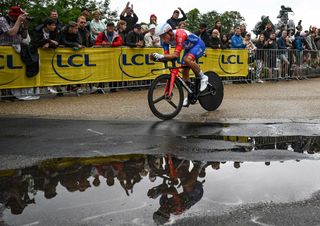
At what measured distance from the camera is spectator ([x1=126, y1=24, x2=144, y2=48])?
1473 cm

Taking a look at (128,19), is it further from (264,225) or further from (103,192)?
(264,225)

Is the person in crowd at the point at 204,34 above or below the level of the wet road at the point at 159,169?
above

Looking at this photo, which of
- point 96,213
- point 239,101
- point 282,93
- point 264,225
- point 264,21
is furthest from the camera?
point 264,21

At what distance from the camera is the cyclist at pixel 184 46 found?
8672 mm

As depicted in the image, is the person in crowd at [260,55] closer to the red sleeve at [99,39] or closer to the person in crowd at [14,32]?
the red sleeve at [99,39]

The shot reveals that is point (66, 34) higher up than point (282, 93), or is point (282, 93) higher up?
point (66, 34)

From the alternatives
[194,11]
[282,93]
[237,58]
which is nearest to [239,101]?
[282,93]

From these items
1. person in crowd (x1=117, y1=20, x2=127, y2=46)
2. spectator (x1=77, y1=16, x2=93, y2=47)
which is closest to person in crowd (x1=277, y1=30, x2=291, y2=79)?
person in crowd (x1=117, y1=20, x2=127, y2=46)

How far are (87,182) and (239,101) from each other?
317 inches

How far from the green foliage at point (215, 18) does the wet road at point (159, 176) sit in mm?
73703

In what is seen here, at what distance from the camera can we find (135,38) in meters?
14.9

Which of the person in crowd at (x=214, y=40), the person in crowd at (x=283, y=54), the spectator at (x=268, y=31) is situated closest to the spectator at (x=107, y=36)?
the person in crowd at (x=214, y=40)

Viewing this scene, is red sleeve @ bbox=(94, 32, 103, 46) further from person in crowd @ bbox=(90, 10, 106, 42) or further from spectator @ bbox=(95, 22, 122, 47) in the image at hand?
person in crowd @ bbox=(90, 10, 106, 42)

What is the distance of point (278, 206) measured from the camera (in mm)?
3889
